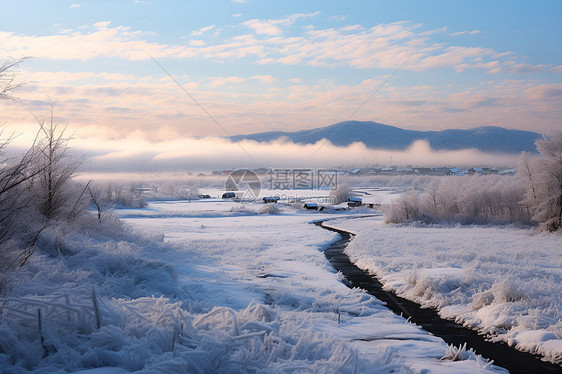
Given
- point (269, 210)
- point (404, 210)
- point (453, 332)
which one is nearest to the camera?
point (453, 332)

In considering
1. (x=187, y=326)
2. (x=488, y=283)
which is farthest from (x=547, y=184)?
(x=187, y=326)

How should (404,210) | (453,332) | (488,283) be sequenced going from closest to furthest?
(453,332)
(488,283)
(404,210)

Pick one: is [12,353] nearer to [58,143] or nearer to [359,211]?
[58,143]

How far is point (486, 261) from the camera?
19.9 metres

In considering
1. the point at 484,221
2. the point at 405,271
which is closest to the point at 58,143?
the point at 405,271

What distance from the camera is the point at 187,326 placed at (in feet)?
18.1

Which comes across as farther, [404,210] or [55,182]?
[404,210]

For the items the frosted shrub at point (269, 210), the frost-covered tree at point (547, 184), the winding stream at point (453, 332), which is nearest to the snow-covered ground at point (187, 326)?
the winding stream at point (453, 332)

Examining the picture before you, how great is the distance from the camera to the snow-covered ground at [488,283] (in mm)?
10734

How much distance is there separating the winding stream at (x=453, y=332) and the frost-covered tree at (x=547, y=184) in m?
23.7

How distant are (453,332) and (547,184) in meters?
29.8

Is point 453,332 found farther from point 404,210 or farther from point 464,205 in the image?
point 464,205

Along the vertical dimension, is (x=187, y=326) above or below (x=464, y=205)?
above

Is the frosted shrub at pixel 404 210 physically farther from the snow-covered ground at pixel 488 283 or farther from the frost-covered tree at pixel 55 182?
the frost-covered tree at pixel 55 182
